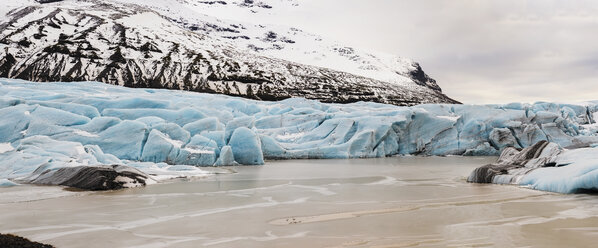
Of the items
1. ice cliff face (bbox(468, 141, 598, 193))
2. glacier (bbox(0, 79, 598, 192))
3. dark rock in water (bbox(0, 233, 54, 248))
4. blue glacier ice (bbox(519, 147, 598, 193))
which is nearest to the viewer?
dark rock in water (bbox(0, 233, 54, 248))

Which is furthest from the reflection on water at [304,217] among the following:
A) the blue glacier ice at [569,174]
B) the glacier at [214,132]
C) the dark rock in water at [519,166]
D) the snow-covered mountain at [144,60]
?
the snow-covered mountain at [144,60]

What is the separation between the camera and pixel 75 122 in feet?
56.6

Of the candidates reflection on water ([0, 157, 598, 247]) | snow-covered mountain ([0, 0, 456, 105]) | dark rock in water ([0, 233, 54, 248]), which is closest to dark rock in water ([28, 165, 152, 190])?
reflection on water ([0, 157, 598, 247])

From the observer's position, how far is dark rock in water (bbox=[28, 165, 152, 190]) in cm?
981

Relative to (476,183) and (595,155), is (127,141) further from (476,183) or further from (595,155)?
(595,155)

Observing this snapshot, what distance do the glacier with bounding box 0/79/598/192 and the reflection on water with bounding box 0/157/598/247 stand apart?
2.73 m

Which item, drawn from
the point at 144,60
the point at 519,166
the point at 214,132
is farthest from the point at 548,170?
the point at 144,60

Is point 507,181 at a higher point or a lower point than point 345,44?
lower

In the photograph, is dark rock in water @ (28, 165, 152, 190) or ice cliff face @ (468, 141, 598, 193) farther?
dark rock in water @ (28, 165, 152, 190)

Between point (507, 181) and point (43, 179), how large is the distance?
10804 mm

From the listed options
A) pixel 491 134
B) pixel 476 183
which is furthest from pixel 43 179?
pixel 491 134

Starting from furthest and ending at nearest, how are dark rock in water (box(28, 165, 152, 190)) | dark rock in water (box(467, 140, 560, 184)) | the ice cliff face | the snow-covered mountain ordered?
1. the snow-covered mountain
2. dark rock in water (box(467, 140, 560, 184))
3. dark rock in water (box(28, 165, 152, 190))
4. the ice cliff face

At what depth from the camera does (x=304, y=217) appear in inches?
247

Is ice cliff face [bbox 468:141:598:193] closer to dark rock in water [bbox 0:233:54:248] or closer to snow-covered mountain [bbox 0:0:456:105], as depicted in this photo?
dark rock in water [bbox 0:233:54:248]
